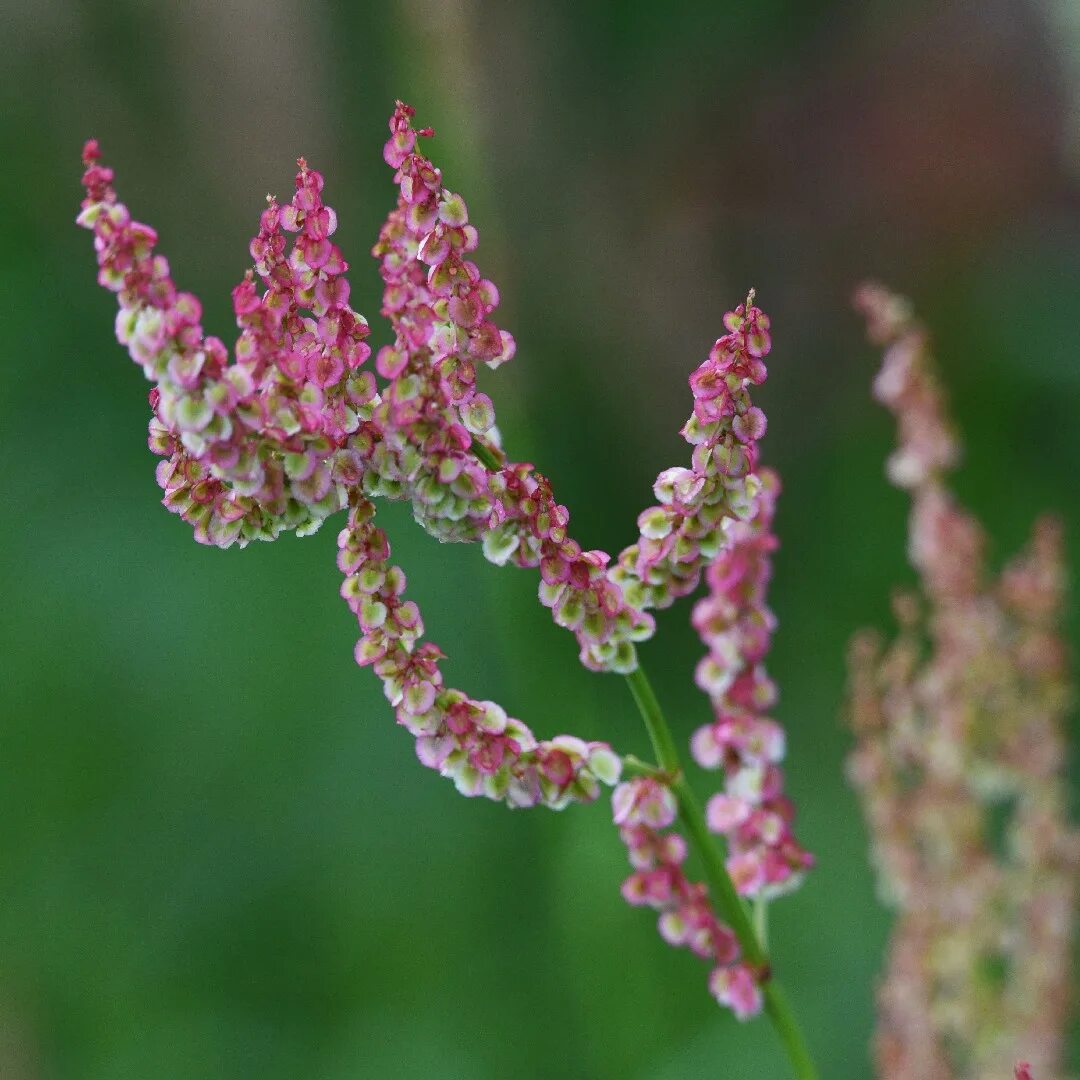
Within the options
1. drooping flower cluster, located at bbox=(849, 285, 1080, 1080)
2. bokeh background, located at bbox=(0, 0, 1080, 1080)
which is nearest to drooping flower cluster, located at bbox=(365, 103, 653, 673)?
drooping flower cluster, located at bbox=(849, 285, 1080, 1080)

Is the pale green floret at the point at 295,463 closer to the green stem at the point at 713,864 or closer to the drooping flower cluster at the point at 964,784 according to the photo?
the green stem at the point at 713,864

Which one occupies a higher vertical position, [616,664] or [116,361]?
[116,361]

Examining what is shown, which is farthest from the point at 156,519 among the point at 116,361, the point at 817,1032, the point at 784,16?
the point at 784,16

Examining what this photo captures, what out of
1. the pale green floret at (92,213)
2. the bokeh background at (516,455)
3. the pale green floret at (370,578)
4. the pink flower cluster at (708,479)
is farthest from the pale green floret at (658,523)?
the bokeh background at (516,455)

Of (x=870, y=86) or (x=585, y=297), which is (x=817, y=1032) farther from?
(x=870, y=86)

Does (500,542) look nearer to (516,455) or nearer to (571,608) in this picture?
(571,608)

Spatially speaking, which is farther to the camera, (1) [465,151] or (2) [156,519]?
(2) [156,519]
